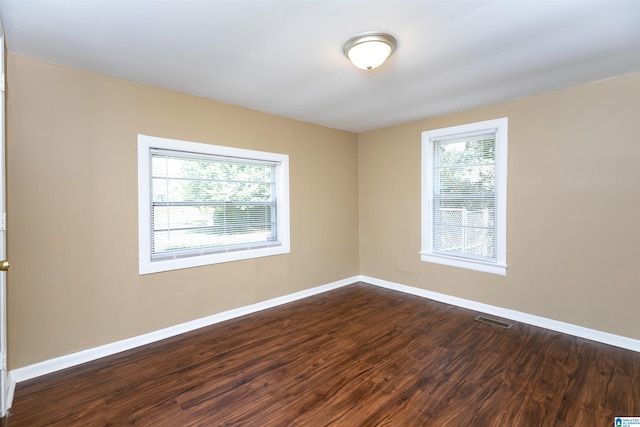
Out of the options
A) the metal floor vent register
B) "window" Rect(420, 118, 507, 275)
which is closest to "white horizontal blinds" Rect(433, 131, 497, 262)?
"window" Rect(420, 118, 507, 275)

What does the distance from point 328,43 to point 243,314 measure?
2.99m

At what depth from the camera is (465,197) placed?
3.82m

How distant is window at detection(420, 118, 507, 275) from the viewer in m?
3.48

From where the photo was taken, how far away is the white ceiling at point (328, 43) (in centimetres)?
174

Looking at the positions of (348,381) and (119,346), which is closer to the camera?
(348,381)

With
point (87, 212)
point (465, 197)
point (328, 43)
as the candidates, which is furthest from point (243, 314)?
point (465, 197)

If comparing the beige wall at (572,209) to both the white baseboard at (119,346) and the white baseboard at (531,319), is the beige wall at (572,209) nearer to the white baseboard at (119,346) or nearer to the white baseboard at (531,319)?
the white baseboard at (531,319)

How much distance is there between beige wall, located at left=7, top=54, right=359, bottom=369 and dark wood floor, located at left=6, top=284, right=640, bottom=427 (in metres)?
0.35

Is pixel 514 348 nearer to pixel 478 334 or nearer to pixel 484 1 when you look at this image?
pixel 478 334

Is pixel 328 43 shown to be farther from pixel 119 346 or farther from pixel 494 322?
pixel 494 322

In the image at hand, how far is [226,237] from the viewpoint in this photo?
355cm

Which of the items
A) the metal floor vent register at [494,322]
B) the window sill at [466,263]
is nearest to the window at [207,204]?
the window sill at [466,263]

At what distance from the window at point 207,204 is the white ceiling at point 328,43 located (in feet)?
2.33

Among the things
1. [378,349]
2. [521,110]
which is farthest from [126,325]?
[521,110]
